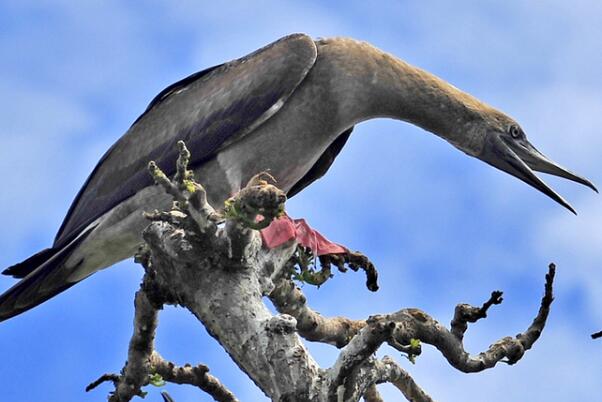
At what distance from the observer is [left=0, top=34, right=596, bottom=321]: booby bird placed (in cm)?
687

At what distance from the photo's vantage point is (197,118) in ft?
24.2

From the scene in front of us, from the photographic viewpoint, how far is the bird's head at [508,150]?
7551 millimetres

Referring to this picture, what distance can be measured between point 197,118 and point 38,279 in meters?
1.49

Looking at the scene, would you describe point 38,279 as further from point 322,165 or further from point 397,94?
point 397,94

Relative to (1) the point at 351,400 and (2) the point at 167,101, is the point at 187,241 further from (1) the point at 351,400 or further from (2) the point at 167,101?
(2) the point at 167,101

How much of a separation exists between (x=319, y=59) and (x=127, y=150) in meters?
1.56

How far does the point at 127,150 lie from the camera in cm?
775

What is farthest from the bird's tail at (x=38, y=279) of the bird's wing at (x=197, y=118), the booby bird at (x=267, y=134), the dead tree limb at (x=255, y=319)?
the dead tree limb at (x=255, y=319)

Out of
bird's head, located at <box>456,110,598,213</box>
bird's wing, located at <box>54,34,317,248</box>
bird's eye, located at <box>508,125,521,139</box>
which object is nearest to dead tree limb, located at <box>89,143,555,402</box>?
bird's wing, located at <box>54,34,317,248</box>

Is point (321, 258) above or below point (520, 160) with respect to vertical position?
below

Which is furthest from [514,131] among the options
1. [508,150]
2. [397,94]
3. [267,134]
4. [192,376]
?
[192,376]


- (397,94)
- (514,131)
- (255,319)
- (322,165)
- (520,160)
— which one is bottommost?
(255,319)

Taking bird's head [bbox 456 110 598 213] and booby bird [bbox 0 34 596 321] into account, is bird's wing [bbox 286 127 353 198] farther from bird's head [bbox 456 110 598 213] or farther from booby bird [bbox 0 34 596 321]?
bird's head [bbox 456 110 598 213]

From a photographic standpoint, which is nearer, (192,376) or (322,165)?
(192,376)
